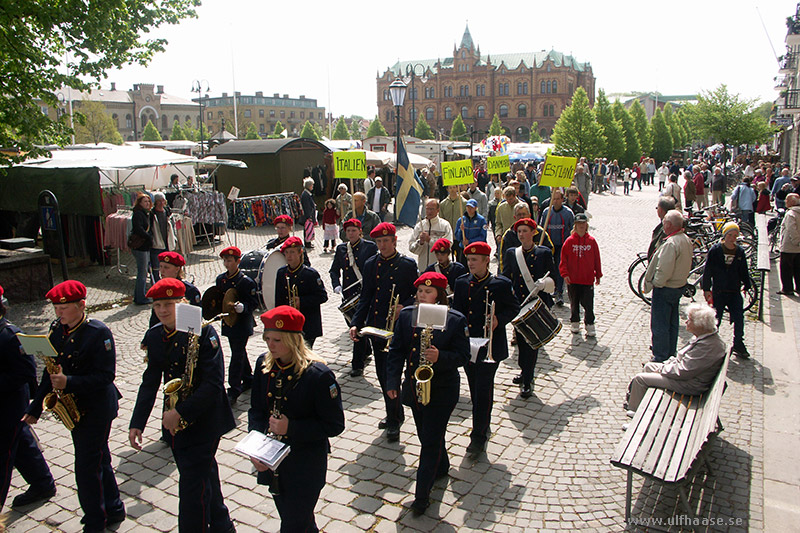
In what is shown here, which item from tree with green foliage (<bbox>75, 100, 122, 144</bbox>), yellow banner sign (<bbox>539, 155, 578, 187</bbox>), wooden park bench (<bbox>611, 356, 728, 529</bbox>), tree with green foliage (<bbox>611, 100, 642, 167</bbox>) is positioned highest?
tree with green foliage (<bbox>75, 100, 122, 144</bbox>)

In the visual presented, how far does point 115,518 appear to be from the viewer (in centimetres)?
491

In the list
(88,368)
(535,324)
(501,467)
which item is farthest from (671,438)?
(88,368)

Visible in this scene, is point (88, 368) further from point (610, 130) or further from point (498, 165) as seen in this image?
point (610, 130)

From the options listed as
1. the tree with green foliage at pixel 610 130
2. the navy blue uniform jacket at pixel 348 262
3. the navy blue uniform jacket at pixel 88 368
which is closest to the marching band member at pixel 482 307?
the navy blue uniform jacket at pixel 348 262

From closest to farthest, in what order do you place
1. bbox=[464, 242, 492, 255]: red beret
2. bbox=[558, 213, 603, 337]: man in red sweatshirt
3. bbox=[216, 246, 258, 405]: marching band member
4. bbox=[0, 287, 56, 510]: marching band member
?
bbox=[0, 287, 56, 510]: marching band member
bbox=[464, 242, 492, 255]: red beret
bbox=[216, 246, 258, 405]: marching band member
bbox=[558, 213, 603, 337]: man in red sweatshirt

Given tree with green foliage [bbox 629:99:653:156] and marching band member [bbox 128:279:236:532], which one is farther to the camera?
tree with green foliage [bbox 629:99:653:156]

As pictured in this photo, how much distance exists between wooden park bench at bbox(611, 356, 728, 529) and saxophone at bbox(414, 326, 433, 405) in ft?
4.88

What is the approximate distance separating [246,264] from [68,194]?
7.15 metres

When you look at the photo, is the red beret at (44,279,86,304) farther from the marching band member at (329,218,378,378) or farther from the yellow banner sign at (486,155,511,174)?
the yellow banner sign at (486,155,511,174)

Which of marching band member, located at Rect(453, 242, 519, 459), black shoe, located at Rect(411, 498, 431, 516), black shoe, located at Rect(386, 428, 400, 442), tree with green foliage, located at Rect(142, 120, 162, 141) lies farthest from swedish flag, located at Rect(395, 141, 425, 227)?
tree with green foliage, located at Rect(142, 120, 162, 141)

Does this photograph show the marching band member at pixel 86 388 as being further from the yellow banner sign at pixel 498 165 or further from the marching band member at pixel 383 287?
the yellow banner sign at pixel 498 165

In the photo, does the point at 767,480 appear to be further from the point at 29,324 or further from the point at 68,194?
the point at 68,194

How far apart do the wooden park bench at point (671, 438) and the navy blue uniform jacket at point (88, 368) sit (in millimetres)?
3795

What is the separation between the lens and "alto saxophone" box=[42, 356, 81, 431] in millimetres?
4484
